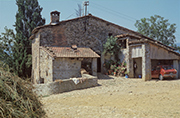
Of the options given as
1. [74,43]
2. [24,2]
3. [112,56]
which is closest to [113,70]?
[112,56]

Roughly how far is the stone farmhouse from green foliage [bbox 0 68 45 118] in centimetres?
1211

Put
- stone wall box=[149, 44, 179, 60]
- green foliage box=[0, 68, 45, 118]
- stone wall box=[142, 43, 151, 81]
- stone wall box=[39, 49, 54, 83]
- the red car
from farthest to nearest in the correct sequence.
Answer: stone wall box=[149, 44, 179, 60] < stone wall box=[142, 43, 151, 81] < the red car < stone wall box=[39, 49, 54, 83] < green foliage box=[0, 68, 45, 118]

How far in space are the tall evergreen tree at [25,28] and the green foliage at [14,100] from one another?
73.2 ft

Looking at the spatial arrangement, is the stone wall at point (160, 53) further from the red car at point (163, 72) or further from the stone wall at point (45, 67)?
the stone wall at point (45, 67)

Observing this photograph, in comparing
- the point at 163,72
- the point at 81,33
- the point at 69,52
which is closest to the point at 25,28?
the point at 81,33

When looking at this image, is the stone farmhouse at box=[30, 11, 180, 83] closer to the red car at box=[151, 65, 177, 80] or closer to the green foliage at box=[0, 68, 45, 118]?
the red car at box=[151, 65, 177, 80]

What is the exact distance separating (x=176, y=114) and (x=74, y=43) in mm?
14134

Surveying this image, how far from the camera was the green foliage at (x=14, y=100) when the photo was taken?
278cm

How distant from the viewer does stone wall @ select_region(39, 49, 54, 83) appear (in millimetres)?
16031

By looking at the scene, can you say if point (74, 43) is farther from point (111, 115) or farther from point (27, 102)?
point (27, 102)

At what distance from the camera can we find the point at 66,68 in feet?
53.3

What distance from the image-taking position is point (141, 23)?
31266mm

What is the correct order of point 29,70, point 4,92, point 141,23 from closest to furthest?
point 4,92 < point 29,70 < point 141,23

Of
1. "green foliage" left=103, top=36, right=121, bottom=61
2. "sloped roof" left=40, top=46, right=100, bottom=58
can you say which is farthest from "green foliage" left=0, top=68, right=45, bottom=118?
"green foliage" left=103, top=36, right=121, bottom=61
